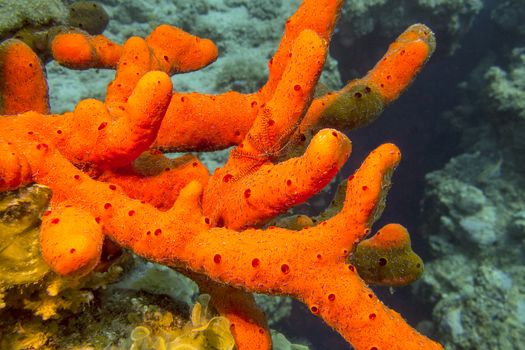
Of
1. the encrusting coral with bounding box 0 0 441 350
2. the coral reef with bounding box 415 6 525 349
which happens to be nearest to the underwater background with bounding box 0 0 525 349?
the coral reef with bounding box 415 6 525 349

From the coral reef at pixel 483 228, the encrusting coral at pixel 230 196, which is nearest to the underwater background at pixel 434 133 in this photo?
the coral reef at pixel 483 228

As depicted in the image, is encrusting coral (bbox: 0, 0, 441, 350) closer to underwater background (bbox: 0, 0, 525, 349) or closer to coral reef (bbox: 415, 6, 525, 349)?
underwater background (bbox: 0, 0, 525, 349)

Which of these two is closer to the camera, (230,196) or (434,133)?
(230,196)

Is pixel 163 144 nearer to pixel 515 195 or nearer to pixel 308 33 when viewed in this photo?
pixel 308 33

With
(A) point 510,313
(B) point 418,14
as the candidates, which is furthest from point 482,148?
(A) point 510,313

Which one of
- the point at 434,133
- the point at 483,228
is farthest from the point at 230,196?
the point at 434,133

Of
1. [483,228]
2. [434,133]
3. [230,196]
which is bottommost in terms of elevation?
[483,228]

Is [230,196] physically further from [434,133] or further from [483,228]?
[434,133]
